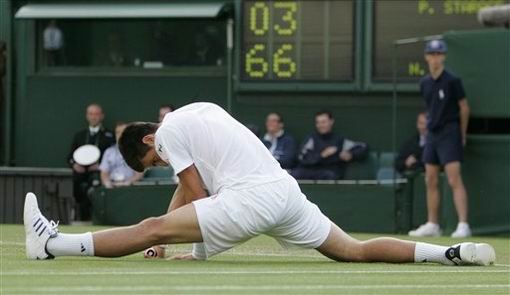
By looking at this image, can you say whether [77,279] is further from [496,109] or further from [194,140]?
[496,109]

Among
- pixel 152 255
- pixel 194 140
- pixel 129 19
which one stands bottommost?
pixel 152 255

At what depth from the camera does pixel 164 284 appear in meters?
7.74

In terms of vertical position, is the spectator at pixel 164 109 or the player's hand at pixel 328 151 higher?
the spectator at pixel 164 109

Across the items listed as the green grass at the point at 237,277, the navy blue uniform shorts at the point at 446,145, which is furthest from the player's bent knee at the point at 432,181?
the green grass at the point at 237,277

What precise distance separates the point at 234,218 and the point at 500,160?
25.7 feet

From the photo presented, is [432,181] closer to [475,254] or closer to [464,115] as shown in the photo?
[464,115]

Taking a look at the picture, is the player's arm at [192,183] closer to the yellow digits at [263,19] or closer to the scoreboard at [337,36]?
the scoreboard at [337,36]

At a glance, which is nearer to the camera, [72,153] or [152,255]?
[152,255]

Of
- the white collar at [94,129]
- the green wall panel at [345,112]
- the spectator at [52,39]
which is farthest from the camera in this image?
the spectator at [52,39]

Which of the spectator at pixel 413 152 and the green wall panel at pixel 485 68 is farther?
the spectator at pixel 413 152

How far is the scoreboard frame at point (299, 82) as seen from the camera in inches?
708

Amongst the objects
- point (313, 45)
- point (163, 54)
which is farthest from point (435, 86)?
point (163, 54)

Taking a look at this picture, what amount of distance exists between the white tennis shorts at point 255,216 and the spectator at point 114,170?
9.81m

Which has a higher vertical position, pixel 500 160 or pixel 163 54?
pixel 163 54
